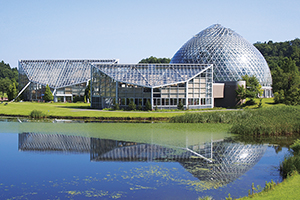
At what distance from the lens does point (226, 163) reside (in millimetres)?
23578

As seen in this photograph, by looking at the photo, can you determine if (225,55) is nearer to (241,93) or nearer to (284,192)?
(241,93)

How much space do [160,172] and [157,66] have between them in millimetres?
40066

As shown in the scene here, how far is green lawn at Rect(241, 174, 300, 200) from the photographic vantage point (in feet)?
50.7

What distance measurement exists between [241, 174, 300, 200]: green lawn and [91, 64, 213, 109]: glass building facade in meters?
38.7

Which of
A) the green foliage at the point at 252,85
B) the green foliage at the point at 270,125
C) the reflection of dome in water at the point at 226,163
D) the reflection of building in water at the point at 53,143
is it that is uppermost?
the green foliage at the point at 252,85

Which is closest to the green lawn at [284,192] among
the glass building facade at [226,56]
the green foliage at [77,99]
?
the glass building facade at [226,56]

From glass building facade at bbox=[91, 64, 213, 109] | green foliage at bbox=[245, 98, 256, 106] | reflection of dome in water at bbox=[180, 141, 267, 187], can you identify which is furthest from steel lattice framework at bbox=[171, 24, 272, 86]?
reflection of dome in water at bbox=[180, 141, 267, 187]

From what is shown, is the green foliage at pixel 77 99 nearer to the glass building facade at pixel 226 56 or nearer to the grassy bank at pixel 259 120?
the glass building facade at pixel 226 56

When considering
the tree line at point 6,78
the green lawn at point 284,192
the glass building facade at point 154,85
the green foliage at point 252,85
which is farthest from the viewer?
the tree line at point 6,78

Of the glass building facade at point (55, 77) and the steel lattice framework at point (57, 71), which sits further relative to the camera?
the steel lattice framework at point (57, 71)

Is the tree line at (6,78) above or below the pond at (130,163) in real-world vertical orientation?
above

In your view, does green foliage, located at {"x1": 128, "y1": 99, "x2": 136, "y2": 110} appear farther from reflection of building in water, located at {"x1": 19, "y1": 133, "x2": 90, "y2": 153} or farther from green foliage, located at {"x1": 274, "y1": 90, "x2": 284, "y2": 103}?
green foliage, located at {"x1": 274, "y1": 90, "x2": 284, "y2": 103}

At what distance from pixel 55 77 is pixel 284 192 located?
74794 mm

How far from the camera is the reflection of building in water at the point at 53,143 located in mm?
27781
